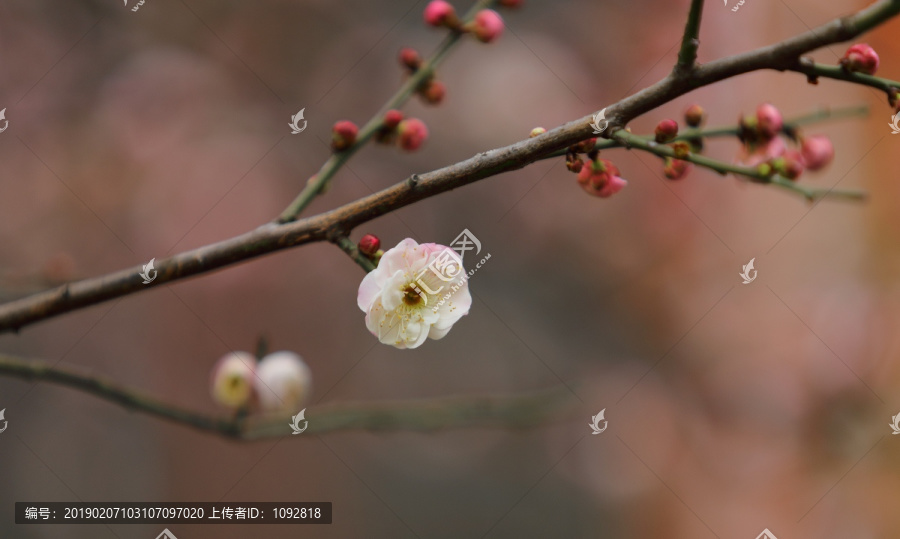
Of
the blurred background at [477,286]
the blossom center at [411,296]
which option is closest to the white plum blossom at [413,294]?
the blossom center at [411,296]

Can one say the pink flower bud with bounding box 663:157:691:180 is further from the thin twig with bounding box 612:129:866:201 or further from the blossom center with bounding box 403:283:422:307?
the blossom center with bounding box 403:283:422:307

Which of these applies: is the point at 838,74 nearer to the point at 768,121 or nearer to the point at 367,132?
the point at 768,121

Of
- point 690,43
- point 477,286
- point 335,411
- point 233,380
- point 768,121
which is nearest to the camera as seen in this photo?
point 690,43

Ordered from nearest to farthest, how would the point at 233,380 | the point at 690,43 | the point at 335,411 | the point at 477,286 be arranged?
the point at 690,43, the point at 335,411, the point at 233,380, the point at 477,286

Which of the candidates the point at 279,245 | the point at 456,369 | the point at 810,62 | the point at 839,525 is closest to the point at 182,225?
the point at 456,369

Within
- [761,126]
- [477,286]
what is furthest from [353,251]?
[477,286]

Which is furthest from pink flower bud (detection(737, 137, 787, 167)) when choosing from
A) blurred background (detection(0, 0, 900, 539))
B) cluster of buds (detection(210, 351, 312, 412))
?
blurred background (detection(0, 0, 900, 539))

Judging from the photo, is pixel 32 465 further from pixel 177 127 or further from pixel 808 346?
pixel 808 346
